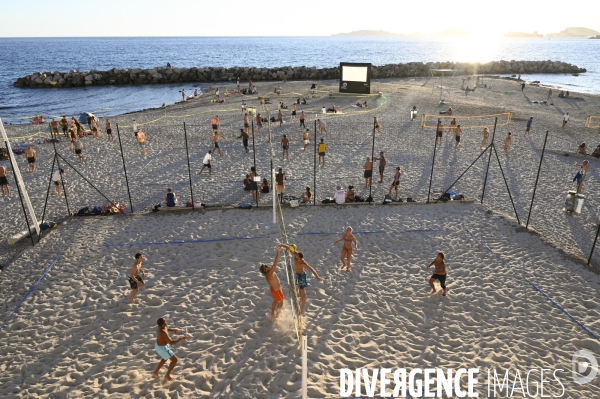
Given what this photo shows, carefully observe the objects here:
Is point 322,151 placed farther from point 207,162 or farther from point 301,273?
point 301,273

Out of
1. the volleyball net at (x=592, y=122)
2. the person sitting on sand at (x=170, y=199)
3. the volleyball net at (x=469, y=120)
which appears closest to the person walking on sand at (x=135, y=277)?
the person sitting on sand at (x=170, y=199)

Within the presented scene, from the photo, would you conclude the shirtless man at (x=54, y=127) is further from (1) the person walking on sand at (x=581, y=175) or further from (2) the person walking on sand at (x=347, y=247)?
(1) the person walking on sand at (x=581, y=175)

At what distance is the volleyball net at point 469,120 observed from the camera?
24631 mm

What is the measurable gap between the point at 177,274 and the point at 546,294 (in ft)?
27.0

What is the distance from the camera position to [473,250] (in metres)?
10.1

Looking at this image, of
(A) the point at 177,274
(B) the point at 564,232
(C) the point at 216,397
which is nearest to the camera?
(C) the point at 216,397

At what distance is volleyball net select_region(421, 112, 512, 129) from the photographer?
24.6 meters

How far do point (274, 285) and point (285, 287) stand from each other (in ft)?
4.93

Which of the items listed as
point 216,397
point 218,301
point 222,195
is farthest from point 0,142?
point 216,397

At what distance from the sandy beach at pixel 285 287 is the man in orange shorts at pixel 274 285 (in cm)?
29

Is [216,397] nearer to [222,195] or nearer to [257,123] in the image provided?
[222,195]

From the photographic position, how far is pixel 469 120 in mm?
26031

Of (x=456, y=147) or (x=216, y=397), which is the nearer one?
(x=216, y=397)

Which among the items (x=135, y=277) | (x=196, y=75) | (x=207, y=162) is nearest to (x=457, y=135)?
(x=207, y=162)
